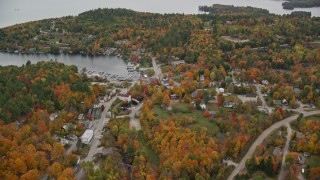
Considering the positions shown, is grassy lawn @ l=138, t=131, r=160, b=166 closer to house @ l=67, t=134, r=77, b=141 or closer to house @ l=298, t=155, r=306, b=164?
house @ l=67, t=134, r=77, b=141

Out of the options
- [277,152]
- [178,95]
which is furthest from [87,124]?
[277,152]

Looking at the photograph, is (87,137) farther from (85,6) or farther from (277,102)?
(85,6)

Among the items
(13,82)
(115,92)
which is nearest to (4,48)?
(13,82)

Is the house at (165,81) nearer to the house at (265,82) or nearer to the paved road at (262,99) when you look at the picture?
the paved road at (262,99)

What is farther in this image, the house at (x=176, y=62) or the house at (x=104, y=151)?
the house at (x=176, y=62)

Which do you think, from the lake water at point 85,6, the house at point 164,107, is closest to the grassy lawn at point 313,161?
the house at point 164,107

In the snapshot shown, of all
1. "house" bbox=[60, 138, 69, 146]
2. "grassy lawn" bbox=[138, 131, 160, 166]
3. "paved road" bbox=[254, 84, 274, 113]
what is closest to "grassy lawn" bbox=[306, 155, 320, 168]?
"paved road" bbox=[254, 84, 274, 113]

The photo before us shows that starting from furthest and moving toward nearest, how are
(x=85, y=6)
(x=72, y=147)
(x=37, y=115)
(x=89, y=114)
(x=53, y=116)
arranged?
(x=85, y=6)
(x=89, y=114)
(x=53, y=116)
(x=37, y=115)
(x=72, y=147)
